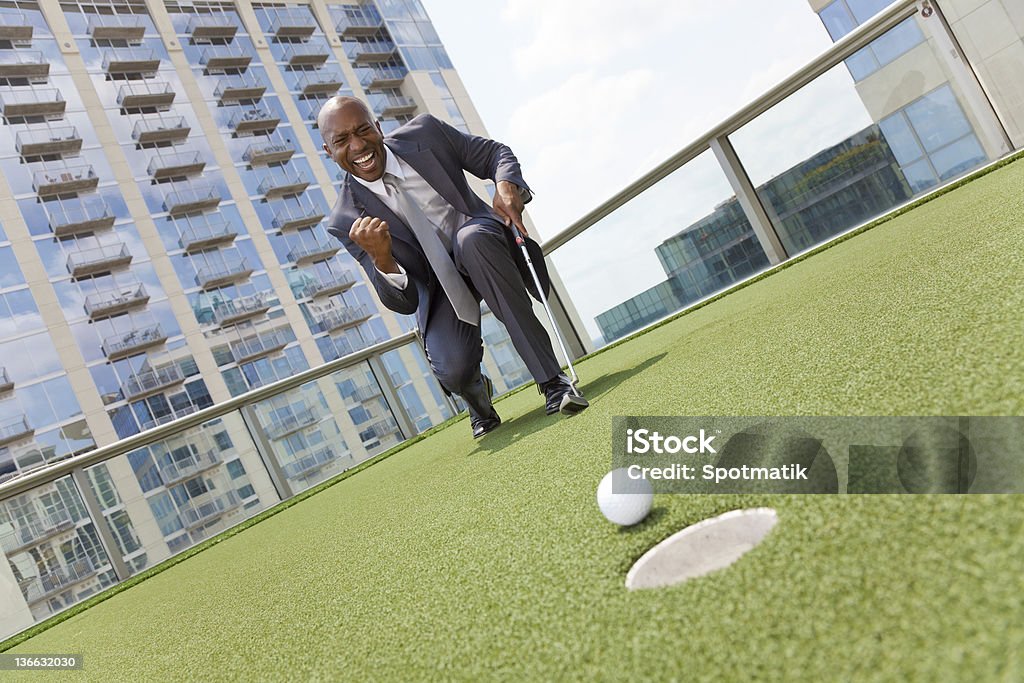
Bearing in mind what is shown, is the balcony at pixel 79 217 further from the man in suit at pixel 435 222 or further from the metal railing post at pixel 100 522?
the man in suit at pixel 435 222

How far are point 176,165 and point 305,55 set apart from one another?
31.0 ft

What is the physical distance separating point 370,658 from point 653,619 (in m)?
0.51

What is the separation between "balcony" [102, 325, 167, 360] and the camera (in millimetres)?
25734

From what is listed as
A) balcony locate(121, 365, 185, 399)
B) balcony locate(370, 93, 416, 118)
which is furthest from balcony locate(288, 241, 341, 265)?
balcony locate(370, 93, 416, 118)

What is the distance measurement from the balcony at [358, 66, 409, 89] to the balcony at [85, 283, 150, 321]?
16405 millimetres

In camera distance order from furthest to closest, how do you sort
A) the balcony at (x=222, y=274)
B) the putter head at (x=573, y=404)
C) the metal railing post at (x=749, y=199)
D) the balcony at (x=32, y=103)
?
the balcony at (x=222, y=274), the balcony at (x=32, y=103), the metal railing post at (x=749, y=199), the putter head at (x=573, y=404)

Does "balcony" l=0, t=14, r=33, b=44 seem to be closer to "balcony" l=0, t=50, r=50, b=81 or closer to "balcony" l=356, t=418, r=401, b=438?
"balcony" l=0, t=50, r=50, b=81

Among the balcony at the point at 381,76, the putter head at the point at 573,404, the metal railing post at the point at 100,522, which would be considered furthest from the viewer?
the balcony at the point at 381,76

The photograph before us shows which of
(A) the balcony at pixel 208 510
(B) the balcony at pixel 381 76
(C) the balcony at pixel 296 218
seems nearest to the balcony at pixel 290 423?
(A) the balcony at pixel 208 510

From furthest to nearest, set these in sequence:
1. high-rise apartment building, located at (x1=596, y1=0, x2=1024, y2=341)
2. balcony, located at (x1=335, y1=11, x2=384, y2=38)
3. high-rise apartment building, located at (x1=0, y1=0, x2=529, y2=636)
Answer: balcony, located at (x1=335, y1=11, x2=384, y2=38)
high-rise apartment building, located at (x1=0, y1=0, x2=529, y2=636)
high-rise apartment building, located at (x1=596, y1=0, x2=1024, y2=341)

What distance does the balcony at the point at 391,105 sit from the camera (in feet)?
117

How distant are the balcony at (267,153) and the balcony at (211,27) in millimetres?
5682

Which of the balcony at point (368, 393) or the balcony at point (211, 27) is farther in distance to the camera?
the balcony at point (211, 27)

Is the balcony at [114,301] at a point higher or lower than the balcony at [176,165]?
lower
